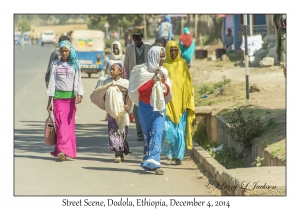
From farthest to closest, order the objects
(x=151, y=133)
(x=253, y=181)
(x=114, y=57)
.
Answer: (x=114, y=57) < (x=151, y=133) < (x=253, y=181)

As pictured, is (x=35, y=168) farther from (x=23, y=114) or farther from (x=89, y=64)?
(x=89, y=64)

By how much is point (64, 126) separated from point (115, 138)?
2.62ft

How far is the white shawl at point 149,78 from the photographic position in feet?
34.7

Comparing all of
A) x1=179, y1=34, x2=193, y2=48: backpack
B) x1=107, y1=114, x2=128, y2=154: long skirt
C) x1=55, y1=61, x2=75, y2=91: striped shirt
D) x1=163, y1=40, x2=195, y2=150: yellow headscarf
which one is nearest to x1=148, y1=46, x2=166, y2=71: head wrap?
x1=163, y1=40, x2=195, y2=150: yellow headscarf

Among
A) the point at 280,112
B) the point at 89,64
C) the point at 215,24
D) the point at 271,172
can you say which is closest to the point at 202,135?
the point at 280,112

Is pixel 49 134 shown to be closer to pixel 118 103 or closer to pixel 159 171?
pixel 118 103

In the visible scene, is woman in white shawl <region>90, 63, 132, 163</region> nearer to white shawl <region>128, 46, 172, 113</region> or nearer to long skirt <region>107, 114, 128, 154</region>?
long skirt <region>107, 114, 128, 154</region>

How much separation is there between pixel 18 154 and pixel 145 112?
2658mm

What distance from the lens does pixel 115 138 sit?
11750 mm

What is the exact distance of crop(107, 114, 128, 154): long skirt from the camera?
1171 cm

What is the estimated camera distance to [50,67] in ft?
40.3

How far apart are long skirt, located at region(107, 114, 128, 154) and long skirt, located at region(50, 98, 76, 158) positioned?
61 centimetres

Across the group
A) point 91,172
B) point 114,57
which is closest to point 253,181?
point 91,172

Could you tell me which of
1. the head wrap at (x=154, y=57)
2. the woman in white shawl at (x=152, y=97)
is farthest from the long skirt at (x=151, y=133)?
the head wrap at (x=154, y=57)
